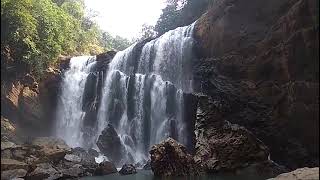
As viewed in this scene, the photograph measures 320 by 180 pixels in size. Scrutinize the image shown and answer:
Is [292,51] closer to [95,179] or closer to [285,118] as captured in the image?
[285,118]

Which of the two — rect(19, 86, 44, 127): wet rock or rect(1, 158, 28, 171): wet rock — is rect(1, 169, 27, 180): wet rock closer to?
rect(1, 158, 28, 171): wet rock

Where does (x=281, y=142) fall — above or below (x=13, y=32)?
below

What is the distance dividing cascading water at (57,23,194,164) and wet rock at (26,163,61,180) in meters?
8.11

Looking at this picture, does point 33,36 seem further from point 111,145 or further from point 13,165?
point 13,165

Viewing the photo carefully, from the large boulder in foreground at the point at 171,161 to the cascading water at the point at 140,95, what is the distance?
6.16 m

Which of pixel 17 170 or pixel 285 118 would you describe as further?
pixel 285 118

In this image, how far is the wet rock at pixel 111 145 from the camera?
28.5m

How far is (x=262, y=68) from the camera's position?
25.7 m

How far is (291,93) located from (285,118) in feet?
5.94

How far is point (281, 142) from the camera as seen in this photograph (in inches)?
931

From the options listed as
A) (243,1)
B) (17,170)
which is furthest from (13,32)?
(243,1)

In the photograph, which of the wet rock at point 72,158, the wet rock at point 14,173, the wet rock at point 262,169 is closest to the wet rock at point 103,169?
the wet rock at point 72,158

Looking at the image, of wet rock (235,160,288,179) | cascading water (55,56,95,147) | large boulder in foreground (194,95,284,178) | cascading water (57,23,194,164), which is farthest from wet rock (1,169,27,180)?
cascading water (55,56,95,147)

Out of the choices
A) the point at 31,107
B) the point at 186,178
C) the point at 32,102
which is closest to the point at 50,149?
the point at 186,178
